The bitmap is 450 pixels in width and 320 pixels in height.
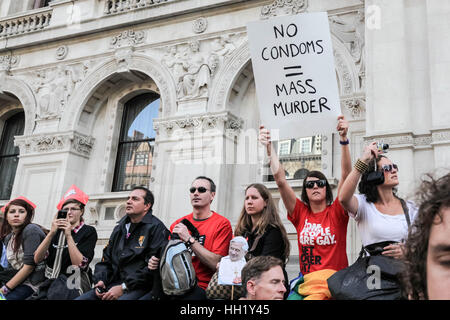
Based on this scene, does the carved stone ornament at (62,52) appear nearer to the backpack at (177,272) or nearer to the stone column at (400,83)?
the stone column at (400,83)

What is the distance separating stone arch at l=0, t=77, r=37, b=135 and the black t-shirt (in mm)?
8960

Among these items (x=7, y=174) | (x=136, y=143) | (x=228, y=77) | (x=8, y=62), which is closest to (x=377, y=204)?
(x=228, y=77)

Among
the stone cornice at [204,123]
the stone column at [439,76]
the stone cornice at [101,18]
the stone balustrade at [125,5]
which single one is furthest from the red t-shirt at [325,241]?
the stone balustrade at [125,5]

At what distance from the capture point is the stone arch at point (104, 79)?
1300cm

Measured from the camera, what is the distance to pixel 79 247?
20.5ft

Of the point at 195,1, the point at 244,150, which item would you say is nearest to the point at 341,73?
the point at 244,150

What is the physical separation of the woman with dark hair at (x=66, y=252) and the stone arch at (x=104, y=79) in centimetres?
679

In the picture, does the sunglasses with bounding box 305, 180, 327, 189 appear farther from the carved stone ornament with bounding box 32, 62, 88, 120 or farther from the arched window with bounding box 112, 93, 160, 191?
the carved stone ornament with bounding box 32, 62, 88, 120

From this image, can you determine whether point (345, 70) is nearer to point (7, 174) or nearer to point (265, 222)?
point (265, 222)

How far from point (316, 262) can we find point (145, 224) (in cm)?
212

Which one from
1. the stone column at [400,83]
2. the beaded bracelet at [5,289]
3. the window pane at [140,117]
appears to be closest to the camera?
the beaded bracelet at [5,289]

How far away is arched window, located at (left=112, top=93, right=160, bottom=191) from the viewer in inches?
545

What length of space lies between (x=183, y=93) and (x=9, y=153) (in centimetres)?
739
